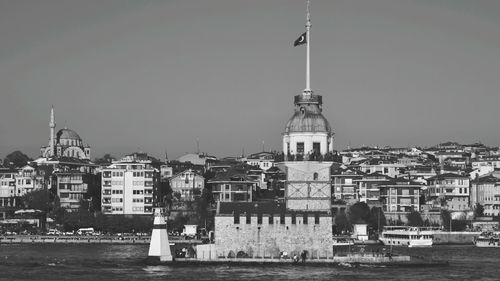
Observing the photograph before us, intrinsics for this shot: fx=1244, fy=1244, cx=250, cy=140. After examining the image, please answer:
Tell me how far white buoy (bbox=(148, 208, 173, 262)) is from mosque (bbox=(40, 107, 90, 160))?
99801 mm

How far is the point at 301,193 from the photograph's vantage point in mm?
63375

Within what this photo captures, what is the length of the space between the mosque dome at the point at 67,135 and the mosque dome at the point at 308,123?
111731 mm

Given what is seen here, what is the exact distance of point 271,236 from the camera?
59594 mm

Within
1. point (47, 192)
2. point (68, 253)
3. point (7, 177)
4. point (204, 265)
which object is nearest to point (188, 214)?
point (47, 192)

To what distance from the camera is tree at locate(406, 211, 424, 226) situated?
121 meters

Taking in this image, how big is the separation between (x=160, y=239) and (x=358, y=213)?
194 ft

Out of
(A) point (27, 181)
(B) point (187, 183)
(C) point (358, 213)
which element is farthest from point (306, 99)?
(A) point (27, 181)

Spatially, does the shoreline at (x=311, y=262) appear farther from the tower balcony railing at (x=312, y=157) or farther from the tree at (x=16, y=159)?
the tree at (x=16, y=159)

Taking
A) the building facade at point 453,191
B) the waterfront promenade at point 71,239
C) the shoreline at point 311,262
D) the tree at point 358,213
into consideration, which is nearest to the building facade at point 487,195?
the building facade at point 453,191

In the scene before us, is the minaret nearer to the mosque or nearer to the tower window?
the mosque

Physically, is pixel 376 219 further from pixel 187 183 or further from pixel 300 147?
pixel 300 147

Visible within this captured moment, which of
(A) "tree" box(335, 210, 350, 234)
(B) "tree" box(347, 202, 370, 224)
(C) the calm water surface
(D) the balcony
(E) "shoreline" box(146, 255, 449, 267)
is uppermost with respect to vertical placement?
(D) the balcony

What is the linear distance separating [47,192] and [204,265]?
67660 mm

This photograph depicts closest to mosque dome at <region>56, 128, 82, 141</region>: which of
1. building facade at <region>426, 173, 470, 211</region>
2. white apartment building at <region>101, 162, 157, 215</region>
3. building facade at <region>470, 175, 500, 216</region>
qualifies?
white apartment building at <region>101, 162, 157, 215</region>
